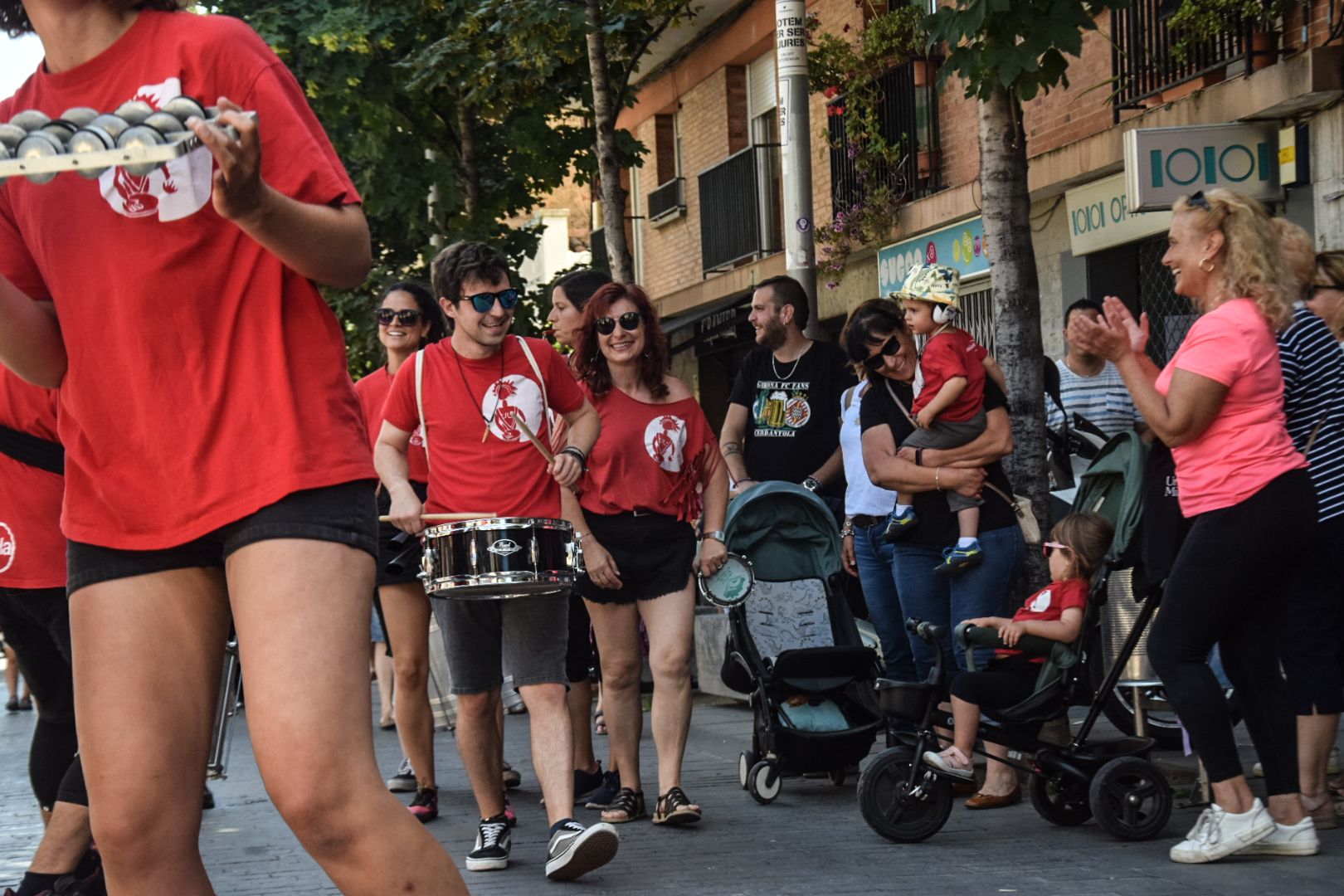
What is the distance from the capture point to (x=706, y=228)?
80.8 ft

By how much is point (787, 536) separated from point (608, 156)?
7.61 meters

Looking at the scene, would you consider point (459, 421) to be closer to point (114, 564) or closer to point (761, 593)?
point (761, 593)

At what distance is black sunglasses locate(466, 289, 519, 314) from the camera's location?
6.53 metres

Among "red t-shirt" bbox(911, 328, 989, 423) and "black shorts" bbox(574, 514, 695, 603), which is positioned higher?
"red t-shirt" bbox(911, 328, 989, 423)

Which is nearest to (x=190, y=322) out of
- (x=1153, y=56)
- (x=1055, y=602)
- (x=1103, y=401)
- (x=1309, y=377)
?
(x=1309, y=377)

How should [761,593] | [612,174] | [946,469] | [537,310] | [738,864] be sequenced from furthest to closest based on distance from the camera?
[537,310] → [612,174] → [761,593] → [946,469] → [738,864]

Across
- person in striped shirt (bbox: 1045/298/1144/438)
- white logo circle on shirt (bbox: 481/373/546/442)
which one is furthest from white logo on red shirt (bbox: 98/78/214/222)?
person in striped shirt (bbox: 1045/298/1144/438)

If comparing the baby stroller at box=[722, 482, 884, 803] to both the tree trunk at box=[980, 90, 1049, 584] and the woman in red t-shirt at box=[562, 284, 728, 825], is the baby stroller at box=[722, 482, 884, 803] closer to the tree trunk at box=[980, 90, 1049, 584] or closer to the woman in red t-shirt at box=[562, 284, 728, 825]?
the woman in red t-shirt at box=[562, 284, 728, 825]

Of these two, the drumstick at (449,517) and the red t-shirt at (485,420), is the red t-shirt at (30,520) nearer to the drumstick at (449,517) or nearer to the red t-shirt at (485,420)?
the drumstick at (449,517)

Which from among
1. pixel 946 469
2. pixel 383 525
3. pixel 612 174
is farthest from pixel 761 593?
pixel 612 174

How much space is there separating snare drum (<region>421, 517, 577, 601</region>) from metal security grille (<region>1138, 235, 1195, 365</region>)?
895cm

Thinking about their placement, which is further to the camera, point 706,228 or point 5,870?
point 706,228

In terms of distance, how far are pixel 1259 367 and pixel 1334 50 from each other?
6.65m

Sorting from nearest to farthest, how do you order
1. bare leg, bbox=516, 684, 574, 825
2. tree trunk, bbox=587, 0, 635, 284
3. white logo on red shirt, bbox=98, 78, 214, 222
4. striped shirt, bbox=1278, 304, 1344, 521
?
1. white logo on red shirt, bbox=98, 78, 214, 222
2. striped shirt, bbox=1278, 304, 1344, 521
3. bare leg, bbox=516, 684, 574, 825
4. tree trunk, bbox=587, 0, 635, 284
